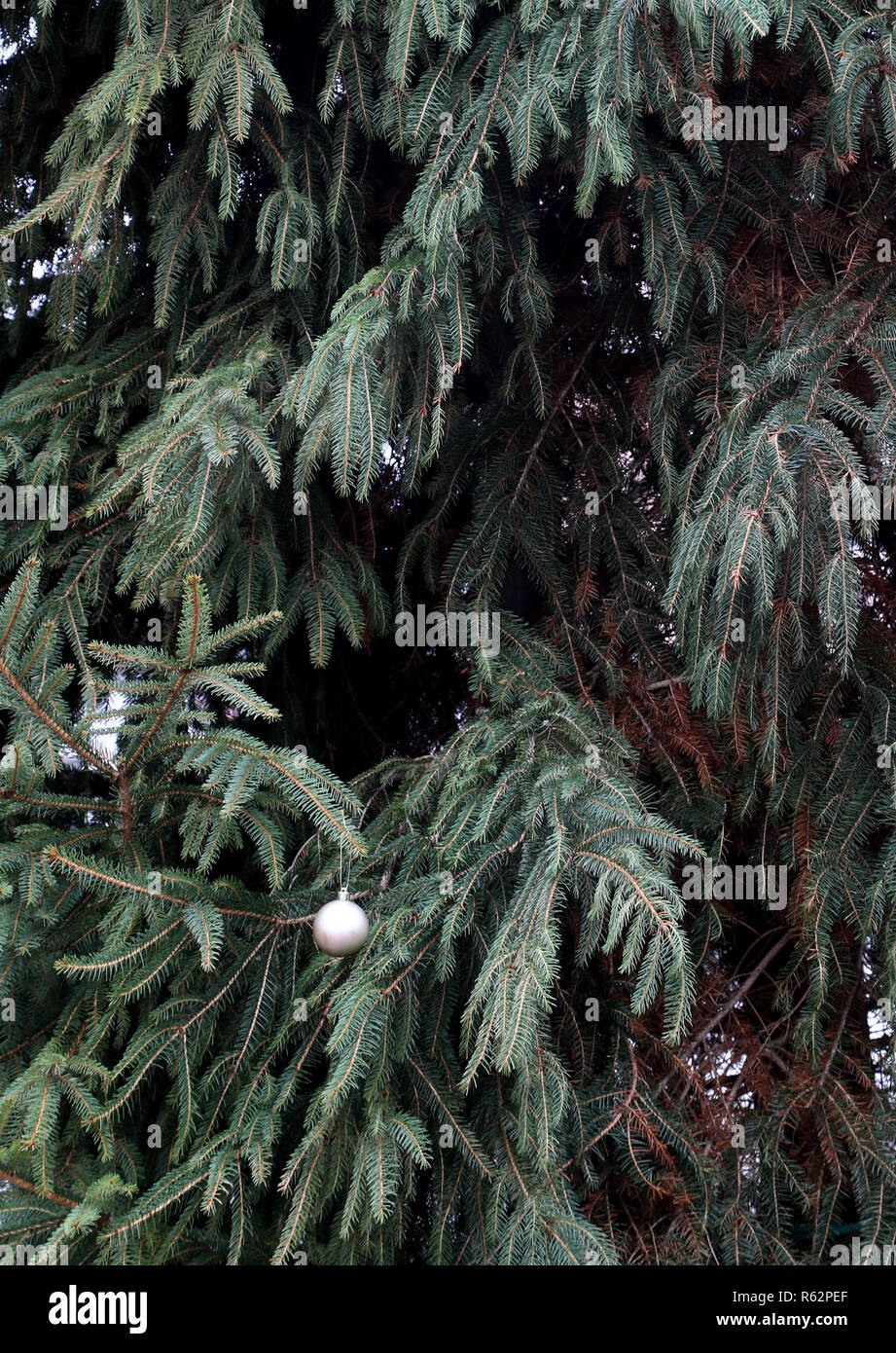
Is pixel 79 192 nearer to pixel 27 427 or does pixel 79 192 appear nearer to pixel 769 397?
pixel 27 427

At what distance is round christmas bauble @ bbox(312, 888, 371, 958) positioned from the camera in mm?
2020

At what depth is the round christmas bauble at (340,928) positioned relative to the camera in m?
2.02

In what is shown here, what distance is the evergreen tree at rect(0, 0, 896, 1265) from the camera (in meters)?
2.09

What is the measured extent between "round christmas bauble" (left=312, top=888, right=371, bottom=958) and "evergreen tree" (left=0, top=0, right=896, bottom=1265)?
0.11 m

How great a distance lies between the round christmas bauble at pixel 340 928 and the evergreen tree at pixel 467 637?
109 mm

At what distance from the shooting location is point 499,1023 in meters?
1.92

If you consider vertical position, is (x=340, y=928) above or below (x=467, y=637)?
below

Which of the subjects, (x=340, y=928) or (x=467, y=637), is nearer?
(x=340, y=928)

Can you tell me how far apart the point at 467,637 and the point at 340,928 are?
3.10 feet

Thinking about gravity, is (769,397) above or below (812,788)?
above

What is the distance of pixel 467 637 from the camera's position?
2723mm

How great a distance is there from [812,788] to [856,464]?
809 millimetres

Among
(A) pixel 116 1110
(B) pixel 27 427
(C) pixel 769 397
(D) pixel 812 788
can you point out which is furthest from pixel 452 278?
(A) pixel 116 1110

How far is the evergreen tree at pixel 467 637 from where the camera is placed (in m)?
2.09
